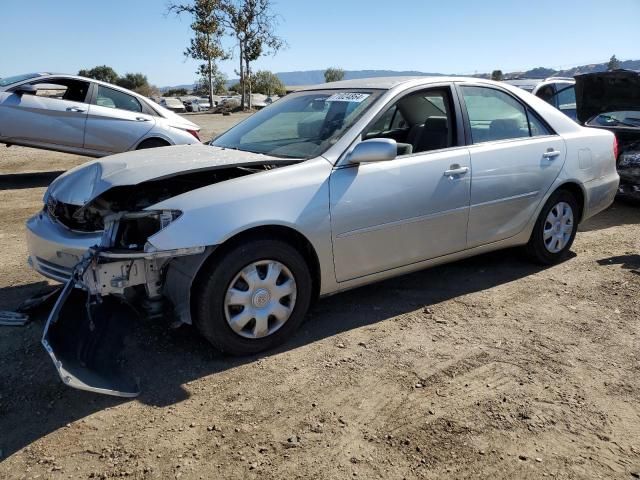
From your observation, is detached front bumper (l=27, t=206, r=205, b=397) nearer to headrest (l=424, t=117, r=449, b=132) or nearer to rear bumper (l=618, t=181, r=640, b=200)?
headrest (l=424, t=117, r=449, b=132)

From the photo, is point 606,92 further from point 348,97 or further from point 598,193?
point 348,97

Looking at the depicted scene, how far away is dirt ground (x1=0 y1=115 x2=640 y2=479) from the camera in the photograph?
2572 millimetres

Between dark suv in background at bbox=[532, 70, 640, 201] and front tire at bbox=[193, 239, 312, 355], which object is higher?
dark suv in background at bbox=[532, 70, 640, 201]

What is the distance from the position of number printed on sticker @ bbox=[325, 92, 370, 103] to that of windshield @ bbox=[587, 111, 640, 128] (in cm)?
568

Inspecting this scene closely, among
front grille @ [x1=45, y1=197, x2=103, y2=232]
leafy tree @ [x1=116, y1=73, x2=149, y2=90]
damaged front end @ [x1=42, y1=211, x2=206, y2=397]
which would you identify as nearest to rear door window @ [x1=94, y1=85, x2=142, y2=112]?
front grille @ [x1=45, y1=197, x2=103, y2=232]

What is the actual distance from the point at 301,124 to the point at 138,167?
136 cm

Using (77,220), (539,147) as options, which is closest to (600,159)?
(539,147)

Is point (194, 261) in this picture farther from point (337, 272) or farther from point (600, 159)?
→ point (600, 159)

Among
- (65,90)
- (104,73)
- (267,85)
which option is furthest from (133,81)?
(65,90)

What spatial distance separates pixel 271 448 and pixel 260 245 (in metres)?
1.19

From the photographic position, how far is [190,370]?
337cm

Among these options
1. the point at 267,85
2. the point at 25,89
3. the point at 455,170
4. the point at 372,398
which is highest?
→ the point at 267,85

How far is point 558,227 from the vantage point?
5141 mm

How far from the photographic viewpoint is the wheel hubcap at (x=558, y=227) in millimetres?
5039
